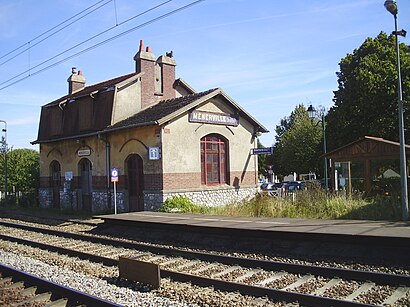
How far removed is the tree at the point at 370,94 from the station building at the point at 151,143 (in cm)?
931

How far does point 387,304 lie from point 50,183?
84.5ft

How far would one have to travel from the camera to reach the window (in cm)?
2100

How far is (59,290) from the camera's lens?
285 inches

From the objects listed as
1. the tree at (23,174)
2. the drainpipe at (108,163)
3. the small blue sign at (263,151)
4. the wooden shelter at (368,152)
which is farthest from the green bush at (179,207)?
the tree at (23,174)

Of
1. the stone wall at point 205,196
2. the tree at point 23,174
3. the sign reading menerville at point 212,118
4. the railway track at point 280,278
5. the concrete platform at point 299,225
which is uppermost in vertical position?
the sign reading menerville at point 212,118

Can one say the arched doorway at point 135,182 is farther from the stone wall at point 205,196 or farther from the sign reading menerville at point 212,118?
the sign reading menerville at point 212,118

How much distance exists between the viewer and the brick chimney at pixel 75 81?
30.5m

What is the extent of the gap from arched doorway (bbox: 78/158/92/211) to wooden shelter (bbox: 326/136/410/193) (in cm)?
1376

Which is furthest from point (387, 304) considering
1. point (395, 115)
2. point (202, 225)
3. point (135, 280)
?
point (395, 115)

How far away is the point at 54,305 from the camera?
6.62m

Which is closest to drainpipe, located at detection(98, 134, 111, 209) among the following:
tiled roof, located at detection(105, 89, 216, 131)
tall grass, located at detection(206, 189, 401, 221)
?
tiled roof, located at detection(105, 89, 216, 131)

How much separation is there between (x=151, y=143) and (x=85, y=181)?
24.3ft

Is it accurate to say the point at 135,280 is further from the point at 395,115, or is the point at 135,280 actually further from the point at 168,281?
the point at 395,115

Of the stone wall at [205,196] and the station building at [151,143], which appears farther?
the station building at [151,143]
